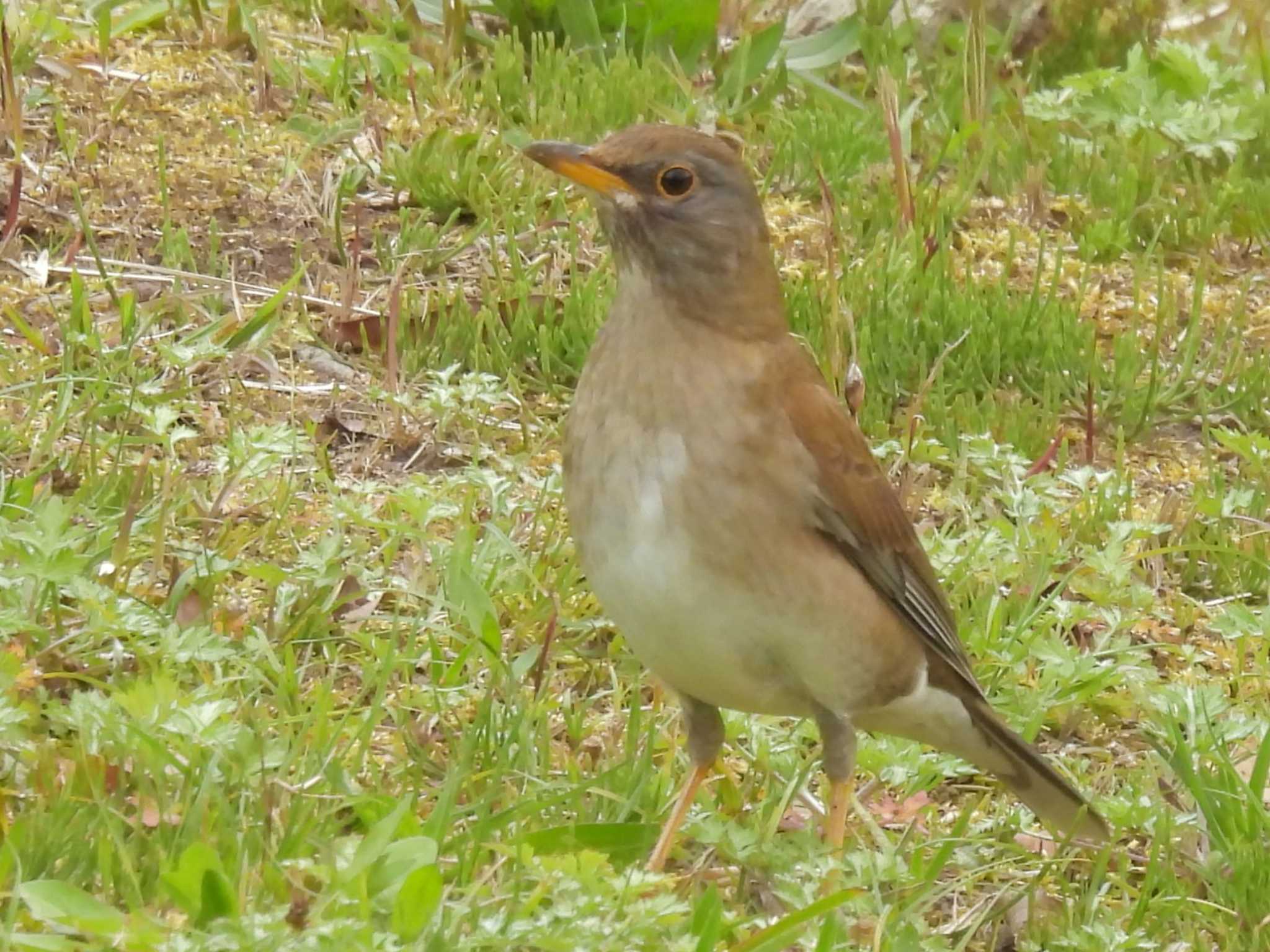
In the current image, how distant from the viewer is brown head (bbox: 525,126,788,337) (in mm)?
4055

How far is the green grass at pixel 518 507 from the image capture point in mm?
3584

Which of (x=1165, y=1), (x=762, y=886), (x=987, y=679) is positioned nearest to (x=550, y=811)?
(x=762, y=886)

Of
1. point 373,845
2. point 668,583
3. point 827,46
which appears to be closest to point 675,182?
point 668,583

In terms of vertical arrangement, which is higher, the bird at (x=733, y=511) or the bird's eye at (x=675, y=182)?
the bird's eye at (x=675, y=182)

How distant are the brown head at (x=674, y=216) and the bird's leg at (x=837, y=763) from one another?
0.79m

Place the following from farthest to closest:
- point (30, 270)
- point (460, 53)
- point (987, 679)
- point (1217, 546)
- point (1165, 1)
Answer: point (1165, 1), point (460, 53), point (30, 270), point (1217, 546), point (987, 679)

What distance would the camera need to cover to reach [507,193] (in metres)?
6.64

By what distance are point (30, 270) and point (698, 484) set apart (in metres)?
2.95

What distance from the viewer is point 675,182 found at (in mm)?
4102

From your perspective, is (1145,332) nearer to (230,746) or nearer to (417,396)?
(417,396)

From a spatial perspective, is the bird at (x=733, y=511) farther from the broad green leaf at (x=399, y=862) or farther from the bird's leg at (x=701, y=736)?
the broad green leaf at (x=399, y=862)

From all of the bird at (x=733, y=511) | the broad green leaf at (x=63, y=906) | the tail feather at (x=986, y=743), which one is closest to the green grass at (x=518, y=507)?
the broad green leaf at (x=63, y=906)

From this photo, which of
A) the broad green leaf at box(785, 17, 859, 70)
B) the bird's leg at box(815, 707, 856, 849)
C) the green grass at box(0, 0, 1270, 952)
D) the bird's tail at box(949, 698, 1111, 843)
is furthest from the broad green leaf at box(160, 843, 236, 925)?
the broad green leaf at box(785, 17, 859, 70)

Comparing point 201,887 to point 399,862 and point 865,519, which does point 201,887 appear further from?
point 865,519
